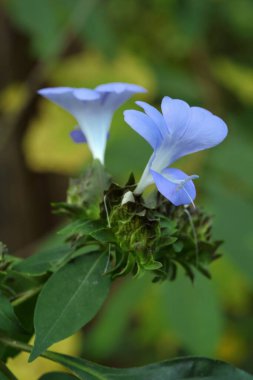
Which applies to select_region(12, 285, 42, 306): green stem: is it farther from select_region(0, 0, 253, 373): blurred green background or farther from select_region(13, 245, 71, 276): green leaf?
select_region(0, 0, 253, 373): blurred green background

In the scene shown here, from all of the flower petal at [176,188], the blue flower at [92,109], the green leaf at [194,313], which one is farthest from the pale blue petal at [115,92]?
the green leaf at [194,313]

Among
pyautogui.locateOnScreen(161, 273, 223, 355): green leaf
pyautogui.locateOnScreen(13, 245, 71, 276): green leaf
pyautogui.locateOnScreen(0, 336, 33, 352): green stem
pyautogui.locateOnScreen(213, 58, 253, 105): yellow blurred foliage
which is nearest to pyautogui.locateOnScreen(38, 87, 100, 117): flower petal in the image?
pyautogui.locateOnScreen(13, 245, 71, 276): green leaf

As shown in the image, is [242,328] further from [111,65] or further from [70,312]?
[70,312]

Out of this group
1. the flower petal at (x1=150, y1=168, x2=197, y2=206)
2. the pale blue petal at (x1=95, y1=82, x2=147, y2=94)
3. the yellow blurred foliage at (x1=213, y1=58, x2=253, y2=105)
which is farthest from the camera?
the yellow blurred foliage at (x1=213, y1=58, x2=253, y2=105)

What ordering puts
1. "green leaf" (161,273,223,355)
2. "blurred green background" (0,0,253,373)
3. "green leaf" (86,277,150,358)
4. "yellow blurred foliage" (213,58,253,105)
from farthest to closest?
"yellow blurred foliage" (213,58,253,105), "green leaf" (86,277,150,358), "blurred green background" (0,0,253,373), "green leaf" (161,273,223,355)

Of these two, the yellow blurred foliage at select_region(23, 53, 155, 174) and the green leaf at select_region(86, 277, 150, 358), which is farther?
the yellow blurred foliage at select_region(23, 53, 155, 174)

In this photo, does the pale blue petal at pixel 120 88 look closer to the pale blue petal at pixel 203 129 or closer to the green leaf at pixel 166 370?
the pale blue petal at pixel 203 129

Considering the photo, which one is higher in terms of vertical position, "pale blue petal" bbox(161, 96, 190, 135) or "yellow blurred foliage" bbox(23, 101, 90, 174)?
"pale blue petal" bbox(161, 96, 190, 135)
